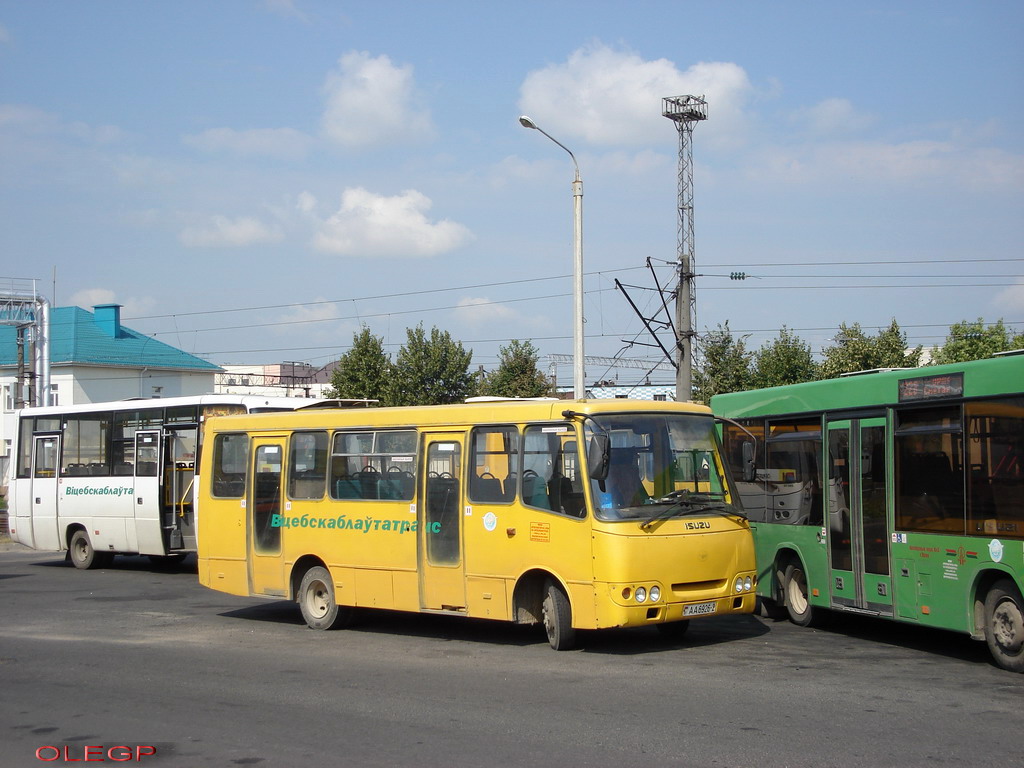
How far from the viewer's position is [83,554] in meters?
23.0

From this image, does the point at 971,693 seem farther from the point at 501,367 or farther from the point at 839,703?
the point at 501,367

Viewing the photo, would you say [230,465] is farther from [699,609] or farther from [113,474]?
[113,474]

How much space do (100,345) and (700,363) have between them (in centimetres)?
4211

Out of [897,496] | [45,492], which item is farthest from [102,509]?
[897,496]

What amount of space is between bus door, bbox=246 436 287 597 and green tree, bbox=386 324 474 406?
34.2 metres

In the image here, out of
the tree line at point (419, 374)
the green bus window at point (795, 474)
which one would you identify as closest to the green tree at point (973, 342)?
the tree line at point (419, 374)

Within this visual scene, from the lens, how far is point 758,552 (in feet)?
48.4

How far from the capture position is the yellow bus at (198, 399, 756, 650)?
1125 cm

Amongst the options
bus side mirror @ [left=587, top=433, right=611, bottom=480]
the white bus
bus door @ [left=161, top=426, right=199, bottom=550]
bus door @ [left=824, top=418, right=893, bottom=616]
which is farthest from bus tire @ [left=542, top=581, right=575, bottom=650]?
bus door @ [left=161, top=426, right=199, bottom=550]

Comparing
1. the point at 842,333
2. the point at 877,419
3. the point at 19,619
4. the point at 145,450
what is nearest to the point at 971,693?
the point at 877,419

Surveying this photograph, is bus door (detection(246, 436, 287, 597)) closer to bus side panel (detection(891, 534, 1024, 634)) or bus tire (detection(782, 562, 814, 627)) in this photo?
bus tire (detection(782, 562, 814, 627))

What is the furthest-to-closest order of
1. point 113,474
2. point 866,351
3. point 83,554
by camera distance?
point 866,351 < point 83,554 < point 113,474

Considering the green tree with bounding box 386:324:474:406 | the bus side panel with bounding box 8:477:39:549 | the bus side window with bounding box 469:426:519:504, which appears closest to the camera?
the bus side window with bounding box 469:426:519:504

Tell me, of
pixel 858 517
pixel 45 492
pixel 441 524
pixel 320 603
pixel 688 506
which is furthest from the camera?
pixel 45 492
